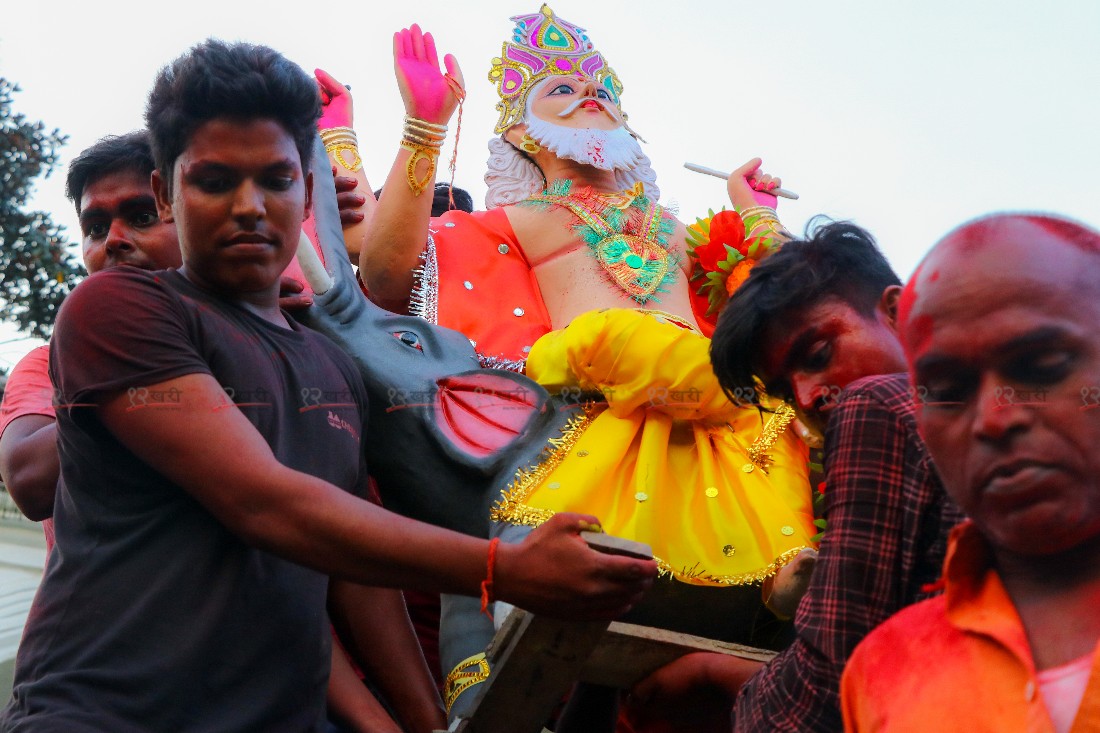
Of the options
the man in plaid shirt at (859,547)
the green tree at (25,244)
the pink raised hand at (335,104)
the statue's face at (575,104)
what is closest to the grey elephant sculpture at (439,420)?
the man in plaid shirt at (859,547)

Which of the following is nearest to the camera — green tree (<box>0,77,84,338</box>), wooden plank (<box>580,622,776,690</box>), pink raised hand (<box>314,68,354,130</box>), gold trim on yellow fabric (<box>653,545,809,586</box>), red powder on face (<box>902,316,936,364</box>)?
red powder on face (<box>902,316,936,364</box>)

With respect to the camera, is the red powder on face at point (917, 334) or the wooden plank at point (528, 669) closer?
the red powder on face at point (917, 334)

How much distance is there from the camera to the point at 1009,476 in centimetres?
111

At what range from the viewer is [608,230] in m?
3.44

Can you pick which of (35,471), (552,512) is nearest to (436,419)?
(552,512)

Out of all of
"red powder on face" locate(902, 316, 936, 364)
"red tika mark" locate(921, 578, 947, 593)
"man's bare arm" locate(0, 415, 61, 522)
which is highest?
"red powder on face" locate(902, 316, 936, 364)

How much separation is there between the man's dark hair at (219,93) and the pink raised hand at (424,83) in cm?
124

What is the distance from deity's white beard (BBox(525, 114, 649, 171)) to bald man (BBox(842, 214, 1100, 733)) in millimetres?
2462

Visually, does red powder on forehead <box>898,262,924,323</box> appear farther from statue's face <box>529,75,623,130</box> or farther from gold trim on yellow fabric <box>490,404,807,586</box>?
statue's face <box>529,75,623,130</box>

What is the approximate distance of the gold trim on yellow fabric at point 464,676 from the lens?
7.38 feet

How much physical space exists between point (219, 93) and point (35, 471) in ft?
2.38

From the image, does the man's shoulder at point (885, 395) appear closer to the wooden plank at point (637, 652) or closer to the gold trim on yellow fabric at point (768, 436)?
the wooden plank at point (637, 652)

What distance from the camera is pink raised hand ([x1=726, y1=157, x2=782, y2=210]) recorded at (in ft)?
12.0

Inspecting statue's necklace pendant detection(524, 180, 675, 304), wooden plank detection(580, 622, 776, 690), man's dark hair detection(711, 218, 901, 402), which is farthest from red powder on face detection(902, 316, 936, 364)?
statue's necklace pendant detection(524, 180, 675, 304)
